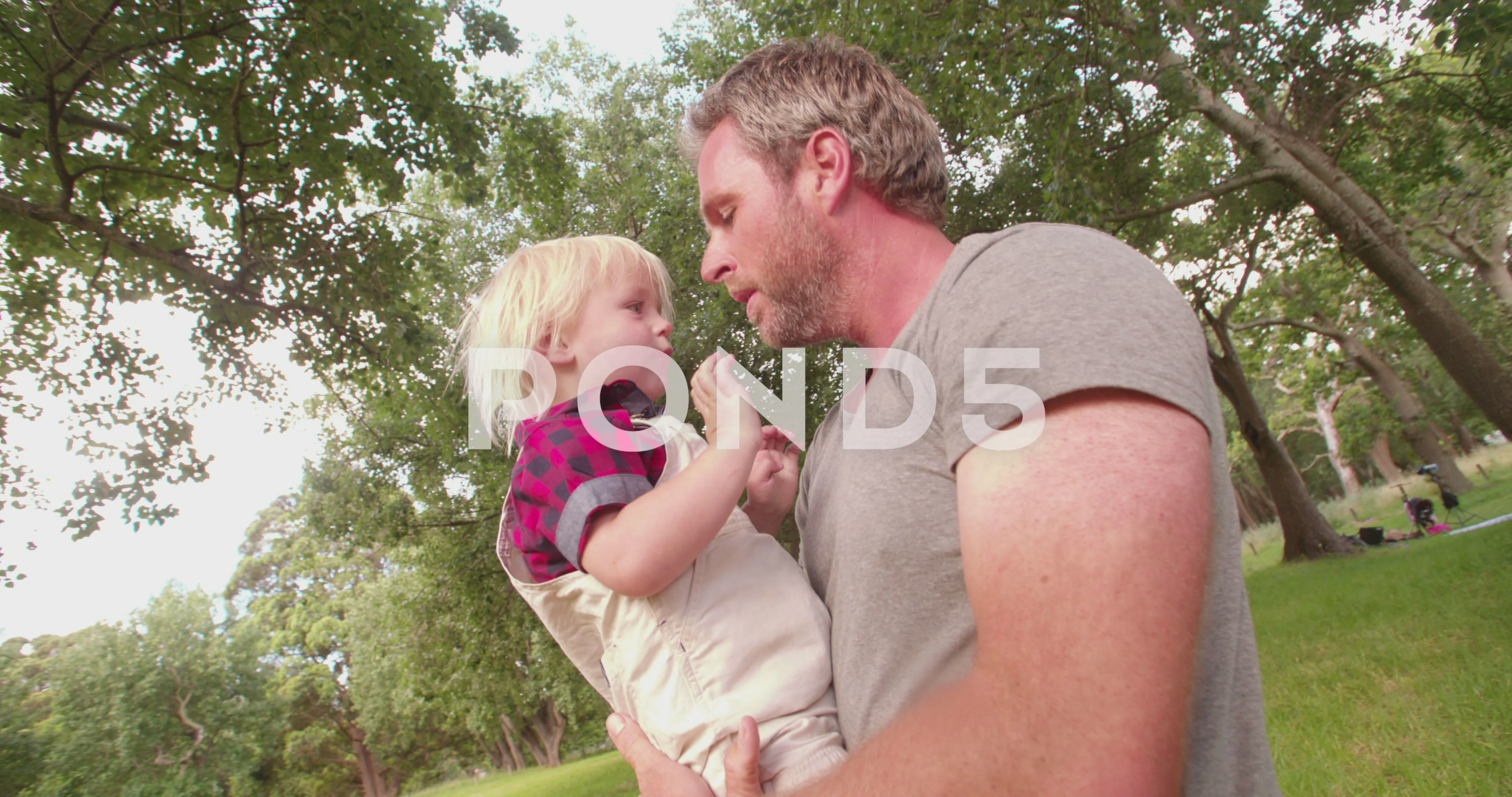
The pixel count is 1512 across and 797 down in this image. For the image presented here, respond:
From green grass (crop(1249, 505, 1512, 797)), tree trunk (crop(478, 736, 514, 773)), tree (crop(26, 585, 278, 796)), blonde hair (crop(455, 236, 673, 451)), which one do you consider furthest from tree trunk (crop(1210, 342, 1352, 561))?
tree (crop(26, 585, 278, 796))

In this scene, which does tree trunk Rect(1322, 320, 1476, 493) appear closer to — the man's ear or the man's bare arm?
the man's ear

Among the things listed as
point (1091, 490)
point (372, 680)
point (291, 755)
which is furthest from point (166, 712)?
point (1091, 490)

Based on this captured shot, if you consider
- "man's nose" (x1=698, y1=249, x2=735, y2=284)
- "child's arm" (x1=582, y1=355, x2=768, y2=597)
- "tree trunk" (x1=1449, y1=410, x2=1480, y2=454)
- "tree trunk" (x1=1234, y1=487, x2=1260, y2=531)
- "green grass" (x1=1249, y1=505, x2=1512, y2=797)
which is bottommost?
Result: "green grass" (x1=1249, y1=505, x2=1512, y2=797)

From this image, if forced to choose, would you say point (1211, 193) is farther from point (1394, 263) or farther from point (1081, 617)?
point (1081, 617)

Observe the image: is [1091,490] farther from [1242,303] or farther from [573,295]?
[1242,303]

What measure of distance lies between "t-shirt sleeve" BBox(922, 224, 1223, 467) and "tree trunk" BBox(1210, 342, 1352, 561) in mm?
14614

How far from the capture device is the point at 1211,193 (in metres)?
9.45

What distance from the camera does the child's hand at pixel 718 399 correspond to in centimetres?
159

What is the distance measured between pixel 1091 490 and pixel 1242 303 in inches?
953

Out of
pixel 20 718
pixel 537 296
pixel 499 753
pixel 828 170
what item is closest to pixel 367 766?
pixel 499 753

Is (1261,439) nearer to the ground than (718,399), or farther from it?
farther from it

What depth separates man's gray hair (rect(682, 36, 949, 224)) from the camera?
1.75 meters

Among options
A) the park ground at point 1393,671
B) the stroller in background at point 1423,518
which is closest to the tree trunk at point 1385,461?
the stroller in background at point 1423,518

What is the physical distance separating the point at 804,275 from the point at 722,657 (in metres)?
0.78
